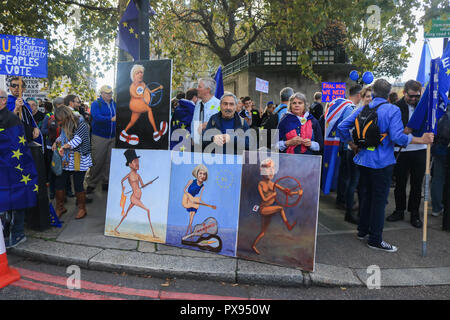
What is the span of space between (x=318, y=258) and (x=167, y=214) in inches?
73.0

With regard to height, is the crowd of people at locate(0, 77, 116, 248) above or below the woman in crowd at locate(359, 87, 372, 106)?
below

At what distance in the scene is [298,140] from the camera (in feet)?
13.2

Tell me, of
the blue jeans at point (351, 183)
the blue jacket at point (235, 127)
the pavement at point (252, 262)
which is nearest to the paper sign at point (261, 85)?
the blue jeans at point (351, 183)

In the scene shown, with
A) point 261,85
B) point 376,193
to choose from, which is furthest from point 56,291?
point 261,85

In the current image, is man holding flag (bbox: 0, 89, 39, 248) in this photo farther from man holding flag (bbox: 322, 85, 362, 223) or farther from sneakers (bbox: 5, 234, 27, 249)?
man holding flag (bbox: 322, 85, 362, 223)

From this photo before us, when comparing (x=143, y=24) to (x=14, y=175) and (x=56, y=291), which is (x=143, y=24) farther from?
(x=56, y=291)

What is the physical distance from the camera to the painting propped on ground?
406 centimetres

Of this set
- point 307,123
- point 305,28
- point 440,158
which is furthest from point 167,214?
point 305,28

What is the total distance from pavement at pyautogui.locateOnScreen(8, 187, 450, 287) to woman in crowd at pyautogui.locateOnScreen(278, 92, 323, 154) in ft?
4.18

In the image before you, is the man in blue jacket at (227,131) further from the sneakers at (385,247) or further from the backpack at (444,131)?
the backpack at (444,131)

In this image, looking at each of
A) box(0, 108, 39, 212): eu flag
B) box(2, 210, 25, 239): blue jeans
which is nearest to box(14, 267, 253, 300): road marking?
box(2, 210, 25, 239): blue jeans

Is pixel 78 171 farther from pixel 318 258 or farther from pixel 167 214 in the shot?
pixel 318 258

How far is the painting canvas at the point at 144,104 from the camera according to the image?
4.18m
